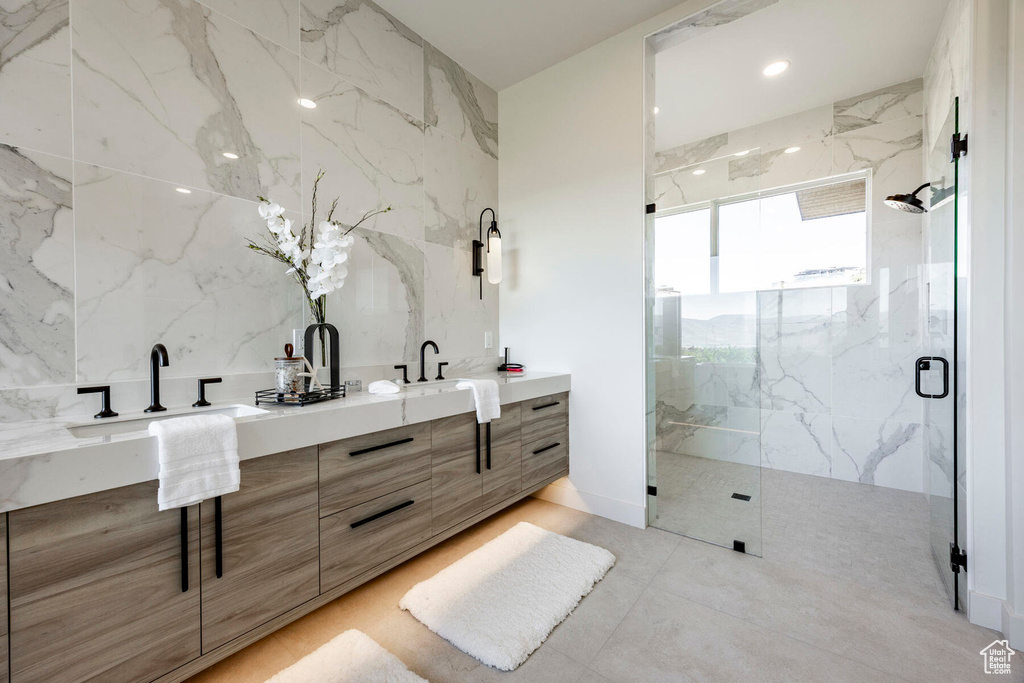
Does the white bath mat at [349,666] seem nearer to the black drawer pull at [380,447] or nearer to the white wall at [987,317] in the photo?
the black drawer pull at [380,447]

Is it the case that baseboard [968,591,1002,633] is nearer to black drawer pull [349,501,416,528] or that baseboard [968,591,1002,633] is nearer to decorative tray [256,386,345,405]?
black drawer pull [349,501,416,528]

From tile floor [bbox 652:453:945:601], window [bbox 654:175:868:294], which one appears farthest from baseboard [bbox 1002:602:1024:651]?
window [bbox 654:175:868:294]

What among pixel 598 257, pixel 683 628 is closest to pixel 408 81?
pixel 598 257

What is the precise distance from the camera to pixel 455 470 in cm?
207

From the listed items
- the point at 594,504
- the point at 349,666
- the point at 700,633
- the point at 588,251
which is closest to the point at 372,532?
the point at 349,666

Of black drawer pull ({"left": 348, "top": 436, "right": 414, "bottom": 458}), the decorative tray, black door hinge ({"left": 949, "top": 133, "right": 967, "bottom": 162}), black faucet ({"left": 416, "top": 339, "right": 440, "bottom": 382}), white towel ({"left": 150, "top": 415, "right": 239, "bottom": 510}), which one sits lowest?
black drawer pull ({"left": 348, "top": 436, "right": 414, "bottom": 458})

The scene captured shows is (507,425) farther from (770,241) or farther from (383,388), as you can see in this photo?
(770,241)

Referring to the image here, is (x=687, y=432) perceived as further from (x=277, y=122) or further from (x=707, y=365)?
(x=277, y=122)

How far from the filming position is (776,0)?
7.18ft

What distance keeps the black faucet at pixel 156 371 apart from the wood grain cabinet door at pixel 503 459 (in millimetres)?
1342

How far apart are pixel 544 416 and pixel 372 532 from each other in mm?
1234

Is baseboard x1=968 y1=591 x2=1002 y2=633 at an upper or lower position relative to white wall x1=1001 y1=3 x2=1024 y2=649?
lower

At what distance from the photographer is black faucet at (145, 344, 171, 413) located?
1464 millimetres

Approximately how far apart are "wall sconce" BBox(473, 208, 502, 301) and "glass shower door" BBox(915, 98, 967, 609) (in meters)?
2.24
